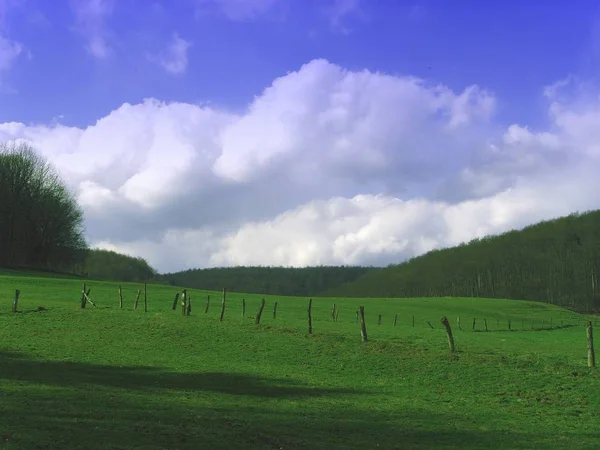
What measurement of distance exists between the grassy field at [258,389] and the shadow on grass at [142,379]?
0.26ft

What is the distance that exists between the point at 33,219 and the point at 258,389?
299 ft

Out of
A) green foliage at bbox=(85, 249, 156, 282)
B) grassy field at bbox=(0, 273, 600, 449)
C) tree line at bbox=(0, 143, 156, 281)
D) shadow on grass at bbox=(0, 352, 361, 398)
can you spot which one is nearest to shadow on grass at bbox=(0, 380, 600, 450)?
grassy field at bbox=(0, 273, 600, 449)

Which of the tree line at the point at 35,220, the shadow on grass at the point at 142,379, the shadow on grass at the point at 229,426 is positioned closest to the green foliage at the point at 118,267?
the tree line at the point at 35,220

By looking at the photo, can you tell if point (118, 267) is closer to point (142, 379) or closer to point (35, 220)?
point (35, 220)

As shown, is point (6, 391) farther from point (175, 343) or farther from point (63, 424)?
point (175, 343)

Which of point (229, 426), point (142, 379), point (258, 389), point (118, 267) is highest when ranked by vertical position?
point (118, 267)

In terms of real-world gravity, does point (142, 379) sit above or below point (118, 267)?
below

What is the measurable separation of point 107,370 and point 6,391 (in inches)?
277

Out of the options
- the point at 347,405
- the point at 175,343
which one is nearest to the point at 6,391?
the point at 347,405

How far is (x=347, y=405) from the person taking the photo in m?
19.7

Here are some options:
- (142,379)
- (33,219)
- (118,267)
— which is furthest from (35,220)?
(142,379)

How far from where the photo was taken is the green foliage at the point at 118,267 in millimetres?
147875

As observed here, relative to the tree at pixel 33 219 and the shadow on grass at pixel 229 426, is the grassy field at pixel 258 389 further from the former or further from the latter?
the tree at pixel 33 219

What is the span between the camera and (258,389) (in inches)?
864
